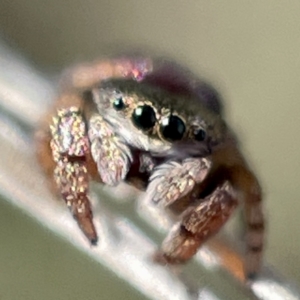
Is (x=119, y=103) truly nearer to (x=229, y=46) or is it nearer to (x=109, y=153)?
(x=109, y=153)

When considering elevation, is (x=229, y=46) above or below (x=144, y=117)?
above

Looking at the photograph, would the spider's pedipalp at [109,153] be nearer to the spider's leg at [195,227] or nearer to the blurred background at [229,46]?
the spider's leg at [195,227]

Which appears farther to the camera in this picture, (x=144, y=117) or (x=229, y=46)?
(x=229, y=46)

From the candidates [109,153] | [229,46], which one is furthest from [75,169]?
[229,46]

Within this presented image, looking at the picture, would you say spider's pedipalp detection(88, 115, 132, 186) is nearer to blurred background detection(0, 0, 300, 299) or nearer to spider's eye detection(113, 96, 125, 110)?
spider's eye detection(113, 96, 125, 110)

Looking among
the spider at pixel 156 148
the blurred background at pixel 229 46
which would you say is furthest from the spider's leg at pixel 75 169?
the blurred background at pixel 229 46

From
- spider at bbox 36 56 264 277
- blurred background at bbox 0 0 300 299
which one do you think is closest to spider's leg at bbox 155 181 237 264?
spider at bbox 36 56 264 277

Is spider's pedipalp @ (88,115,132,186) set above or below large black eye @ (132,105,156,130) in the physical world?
below
